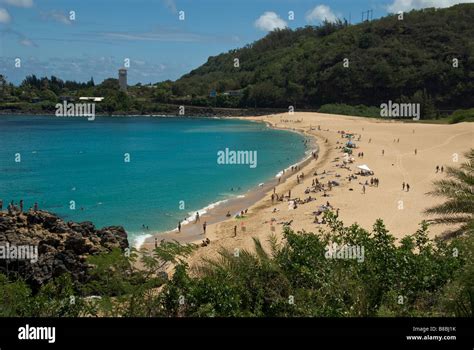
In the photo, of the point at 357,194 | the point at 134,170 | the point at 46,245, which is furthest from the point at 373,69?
the point at 46,245

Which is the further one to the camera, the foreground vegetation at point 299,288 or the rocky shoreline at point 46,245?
the rocky shoreline at point 46,245

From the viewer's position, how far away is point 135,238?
25344 millimetres

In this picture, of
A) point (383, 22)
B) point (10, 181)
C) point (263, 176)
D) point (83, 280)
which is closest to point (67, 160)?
point (10, 181)

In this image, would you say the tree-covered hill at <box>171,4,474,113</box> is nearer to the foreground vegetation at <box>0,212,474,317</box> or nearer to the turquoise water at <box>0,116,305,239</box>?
the turquoise water at <box>0,116,305,239</box>

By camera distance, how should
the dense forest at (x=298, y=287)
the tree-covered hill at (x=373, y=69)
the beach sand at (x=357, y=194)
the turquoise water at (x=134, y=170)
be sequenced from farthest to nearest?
the tree-covered hill at (x=373, y=69), the turquoise water at (x=134, y=170), the beach sand at (x=357, y=194), the dense forest at (x=298, y=287)

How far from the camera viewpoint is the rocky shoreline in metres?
16.5

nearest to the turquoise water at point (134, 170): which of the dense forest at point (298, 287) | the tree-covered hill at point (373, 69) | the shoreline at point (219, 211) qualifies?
the shoreline at point (219, 211)

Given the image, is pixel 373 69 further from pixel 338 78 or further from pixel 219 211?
pixel 219 211

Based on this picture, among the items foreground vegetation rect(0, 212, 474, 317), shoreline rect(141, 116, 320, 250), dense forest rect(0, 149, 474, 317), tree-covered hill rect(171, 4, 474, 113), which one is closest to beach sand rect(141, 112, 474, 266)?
shoreline rect(141, 116, 320, 250)

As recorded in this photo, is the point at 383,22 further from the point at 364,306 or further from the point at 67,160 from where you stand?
the point at 364,306

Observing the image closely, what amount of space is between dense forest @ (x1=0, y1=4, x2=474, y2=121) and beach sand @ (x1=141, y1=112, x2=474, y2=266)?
88.3 feet

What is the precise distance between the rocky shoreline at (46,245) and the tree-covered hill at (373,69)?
8231 centimetres

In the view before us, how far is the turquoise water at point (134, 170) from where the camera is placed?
32003mm

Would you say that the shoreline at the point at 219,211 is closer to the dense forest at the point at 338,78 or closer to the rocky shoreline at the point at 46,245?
the rocky shoreline at the point at 46,245
